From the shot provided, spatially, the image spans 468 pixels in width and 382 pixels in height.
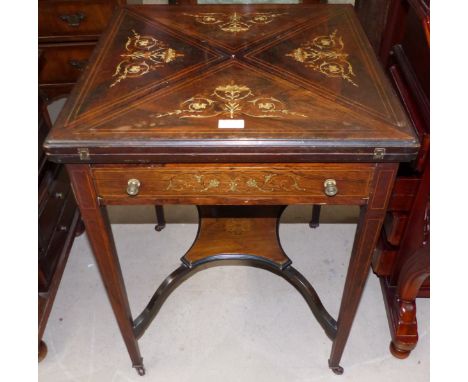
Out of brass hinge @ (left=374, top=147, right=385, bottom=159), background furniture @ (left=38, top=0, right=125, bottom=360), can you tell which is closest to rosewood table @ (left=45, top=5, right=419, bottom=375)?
brass hinge @ (left=374, top=147, right=385, bottom=159)

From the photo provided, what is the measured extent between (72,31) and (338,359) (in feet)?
4.62

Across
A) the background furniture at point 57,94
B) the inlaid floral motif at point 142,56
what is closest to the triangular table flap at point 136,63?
the inlaid floral motif at point 142,56

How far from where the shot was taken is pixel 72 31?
170 cm

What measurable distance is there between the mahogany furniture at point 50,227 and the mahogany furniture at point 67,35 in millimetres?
297

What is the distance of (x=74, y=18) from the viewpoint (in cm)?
166

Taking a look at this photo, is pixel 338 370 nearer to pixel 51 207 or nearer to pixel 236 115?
pixel 236 115

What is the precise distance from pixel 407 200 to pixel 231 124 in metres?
0.61

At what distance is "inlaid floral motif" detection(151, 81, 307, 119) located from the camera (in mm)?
942

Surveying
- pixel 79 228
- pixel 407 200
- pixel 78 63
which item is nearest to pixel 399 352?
pixel 407 200

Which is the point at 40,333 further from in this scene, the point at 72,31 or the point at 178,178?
the point at 72,31

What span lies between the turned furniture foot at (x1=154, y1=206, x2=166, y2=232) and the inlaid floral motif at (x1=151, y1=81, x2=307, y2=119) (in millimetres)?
880

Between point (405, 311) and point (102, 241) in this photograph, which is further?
point (405, 311)

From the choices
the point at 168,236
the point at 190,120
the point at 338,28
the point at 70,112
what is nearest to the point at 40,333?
the point at 168,236

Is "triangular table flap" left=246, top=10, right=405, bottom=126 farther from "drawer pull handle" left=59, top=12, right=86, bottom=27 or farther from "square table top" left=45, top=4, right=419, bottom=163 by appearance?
"drawer pull handle" left=59, top=12, right=86, bottom=27
